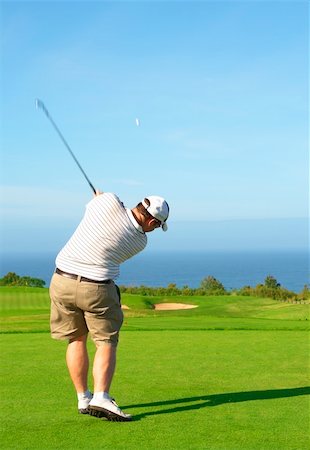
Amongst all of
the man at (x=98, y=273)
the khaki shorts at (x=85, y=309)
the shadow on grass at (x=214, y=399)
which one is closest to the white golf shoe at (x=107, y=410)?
the shadow on grass at (x=214, y=399)

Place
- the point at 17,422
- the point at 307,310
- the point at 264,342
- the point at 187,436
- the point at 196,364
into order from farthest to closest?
the point at 307,310, the point at 264,342, the point at 196,364, the point at 17,422, the point at 187,436

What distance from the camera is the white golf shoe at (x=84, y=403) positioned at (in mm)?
4513

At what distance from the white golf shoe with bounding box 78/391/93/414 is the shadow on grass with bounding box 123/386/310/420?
0.27m

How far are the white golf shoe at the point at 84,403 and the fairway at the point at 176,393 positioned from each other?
61mm

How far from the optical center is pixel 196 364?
252 inches

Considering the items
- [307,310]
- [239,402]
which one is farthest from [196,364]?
[307,310]

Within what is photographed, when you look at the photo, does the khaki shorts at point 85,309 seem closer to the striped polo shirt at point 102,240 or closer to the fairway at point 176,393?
the striped polo shirt at point 102,240

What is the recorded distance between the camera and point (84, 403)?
4.62 m

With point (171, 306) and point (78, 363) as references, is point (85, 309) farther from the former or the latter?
point (171, 306)

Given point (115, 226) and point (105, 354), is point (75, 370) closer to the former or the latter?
point (105, 354)

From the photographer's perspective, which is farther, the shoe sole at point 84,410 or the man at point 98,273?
the man at point 98,273

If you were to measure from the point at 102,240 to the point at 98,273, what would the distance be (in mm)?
247

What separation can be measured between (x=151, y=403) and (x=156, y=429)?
82 centimetres

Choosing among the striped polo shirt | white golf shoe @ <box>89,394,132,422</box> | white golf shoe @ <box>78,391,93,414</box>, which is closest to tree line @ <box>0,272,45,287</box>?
the striped polo shirt
